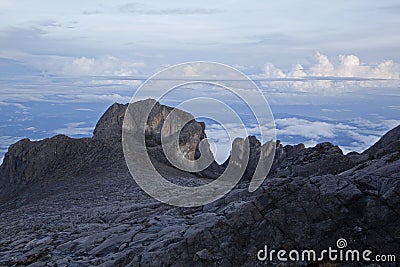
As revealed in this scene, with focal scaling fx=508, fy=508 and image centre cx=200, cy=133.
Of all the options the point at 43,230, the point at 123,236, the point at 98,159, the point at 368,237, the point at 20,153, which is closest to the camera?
the point at 368,237

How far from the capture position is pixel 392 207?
1709 centimetres

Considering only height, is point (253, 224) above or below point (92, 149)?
below

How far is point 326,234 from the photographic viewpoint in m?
17.0

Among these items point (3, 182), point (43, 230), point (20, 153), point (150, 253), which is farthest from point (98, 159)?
point (150, 253)

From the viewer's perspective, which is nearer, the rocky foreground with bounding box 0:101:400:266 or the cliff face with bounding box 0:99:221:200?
the rocky foreground with bounding box 0:101:400:266

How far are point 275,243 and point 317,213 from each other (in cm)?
181

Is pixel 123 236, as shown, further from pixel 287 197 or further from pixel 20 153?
pixel 20 153

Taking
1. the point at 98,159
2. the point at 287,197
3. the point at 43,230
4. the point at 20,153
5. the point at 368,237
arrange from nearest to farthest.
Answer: the point at 368,237
the point at 287,197
the point at 43,230
the point at 98,159
the point at 20,153

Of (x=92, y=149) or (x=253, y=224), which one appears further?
(x=92, y=149)

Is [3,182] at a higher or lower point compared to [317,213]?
lower

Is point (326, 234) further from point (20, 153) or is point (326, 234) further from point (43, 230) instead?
point (20, 153)

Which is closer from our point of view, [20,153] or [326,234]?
[326,234]

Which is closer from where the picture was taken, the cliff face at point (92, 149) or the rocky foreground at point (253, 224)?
the rocky foreground at point (253, 224)

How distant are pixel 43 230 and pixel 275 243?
2022 centimetres
